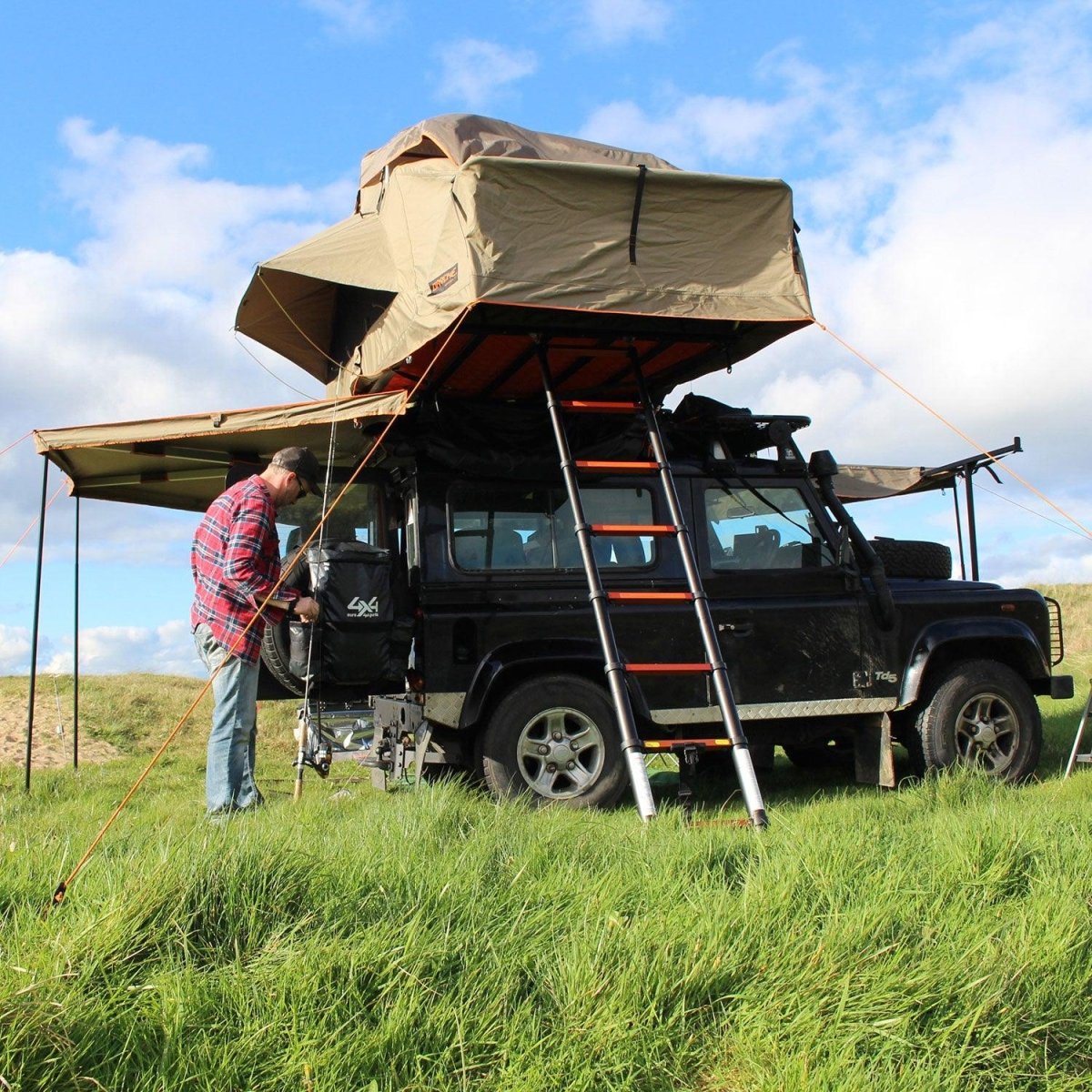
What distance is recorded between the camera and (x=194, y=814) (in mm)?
4996

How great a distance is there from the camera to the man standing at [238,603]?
16.3 ft

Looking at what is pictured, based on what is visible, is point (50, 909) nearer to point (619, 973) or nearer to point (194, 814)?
point (619, 973)

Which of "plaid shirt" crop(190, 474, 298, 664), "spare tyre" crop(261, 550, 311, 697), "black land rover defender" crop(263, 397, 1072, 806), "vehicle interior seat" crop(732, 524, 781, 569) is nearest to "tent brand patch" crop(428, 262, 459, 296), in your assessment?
"black land rover defender" crop(263, 397, 1072, 806)

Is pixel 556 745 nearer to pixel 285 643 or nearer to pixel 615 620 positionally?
pixel 615 620

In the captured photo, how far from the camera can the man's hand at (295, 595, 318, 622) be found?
5219mm

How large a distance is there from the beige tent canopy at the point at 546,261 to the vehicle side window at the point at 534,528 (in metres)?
0.79

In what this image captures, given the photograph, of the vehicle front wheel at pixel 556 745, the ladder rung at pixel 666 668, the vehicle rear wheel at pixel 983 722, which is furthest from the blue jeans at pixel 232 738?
the vehicle rear wheel at pixel 983 722

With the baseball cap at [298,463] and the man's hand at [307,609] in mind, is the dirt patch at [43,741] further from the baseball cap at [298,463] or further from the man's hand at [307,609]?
the baseball cap at [298,463]

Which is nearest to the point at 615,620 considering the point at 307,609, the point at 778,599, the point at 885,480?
the point at 778,599

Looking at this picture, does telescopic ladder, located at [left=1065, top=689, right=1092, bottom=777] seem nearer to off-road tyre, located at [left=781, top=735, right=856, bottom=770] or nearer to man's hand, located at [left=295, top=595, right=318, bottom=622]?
off-road tyre, located at [left=781, top=735, right=856, bottom=770]

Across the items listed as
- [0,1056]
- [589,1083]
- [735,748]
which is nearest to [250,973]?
[0,1056]

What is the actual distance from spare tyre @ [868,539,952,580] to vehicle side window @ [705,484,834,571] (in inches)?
25.6

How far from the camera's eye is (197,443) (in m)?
6.78

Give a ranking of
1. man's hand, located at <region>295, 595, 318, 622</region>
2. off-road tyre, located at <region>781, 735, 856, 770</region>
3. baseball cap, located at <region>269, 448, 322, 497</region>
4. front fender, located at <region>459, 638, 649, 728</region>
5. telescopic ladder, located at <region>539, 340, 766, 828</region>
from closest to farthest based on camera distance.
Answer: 1. telescopic ladder, located at <region>539, 340, 766, 828</region>
2. man's hand, located at <region>295, 595, 318, 622</region>
3. baseball cap, located at <region>269, 448, 322, 497</region>
4. front fender, located at <region>459, 638, 649, 728</region>
5. off-road tyre, located at <region>781, 735, 856, 770</region>
